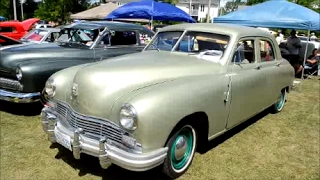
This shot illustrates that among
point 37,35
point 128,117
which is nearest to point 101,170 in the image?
point 128,117

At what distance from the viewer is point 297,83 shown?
9469 mm

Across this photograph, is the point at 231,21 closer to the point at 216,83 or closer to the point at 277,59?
the point at 277,59

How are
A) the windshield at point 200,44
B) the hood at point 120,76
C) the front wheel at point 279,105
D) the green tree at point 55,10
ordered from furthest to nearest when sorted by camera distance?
1. the green tree at point 55,10
2. the front wheel at point 279,105
3. the windshield at point 200,44
4. the hood at point 120,76

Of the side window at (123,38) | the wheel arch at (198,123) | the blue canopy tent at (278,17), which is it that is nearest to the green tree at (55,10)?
the blue canopy tent at (278,17)

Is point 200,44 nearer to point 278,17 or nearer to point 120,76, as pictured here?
point 120,76

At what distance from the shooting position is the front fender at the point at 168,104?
8.91ft

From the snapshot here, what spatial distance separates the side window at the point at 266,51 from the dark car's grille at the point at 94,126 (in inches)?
114

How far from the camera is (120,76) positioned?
3189 millimetres

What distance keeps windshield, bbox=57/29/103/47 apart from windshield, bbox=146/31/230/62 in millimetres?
2153

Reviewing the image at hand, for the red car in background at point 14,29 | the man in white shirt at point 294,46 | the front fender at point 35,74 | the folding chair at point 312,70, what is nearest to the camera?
the front fender at point 35,74

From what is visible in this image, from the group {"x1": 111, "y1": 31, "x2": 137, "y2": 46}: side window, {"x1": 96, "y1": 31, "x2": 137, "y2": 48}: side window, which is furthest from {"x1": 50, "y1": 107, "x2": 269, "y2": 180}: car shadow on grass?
{"x1": 111, "y1": 31, "x2": 137, "y2": 46}: side window

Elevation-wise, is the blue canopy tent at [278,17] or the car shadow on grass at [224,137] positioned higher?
the blue canopy tent at [278,17]

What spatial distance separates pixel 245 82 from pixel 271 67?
116cm

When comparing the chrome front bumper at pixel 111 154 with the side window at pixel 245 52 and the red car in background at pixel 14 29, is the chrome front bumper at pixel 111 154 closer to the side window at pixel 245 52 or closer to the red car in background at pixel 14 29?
the side window at pixel 245 52
